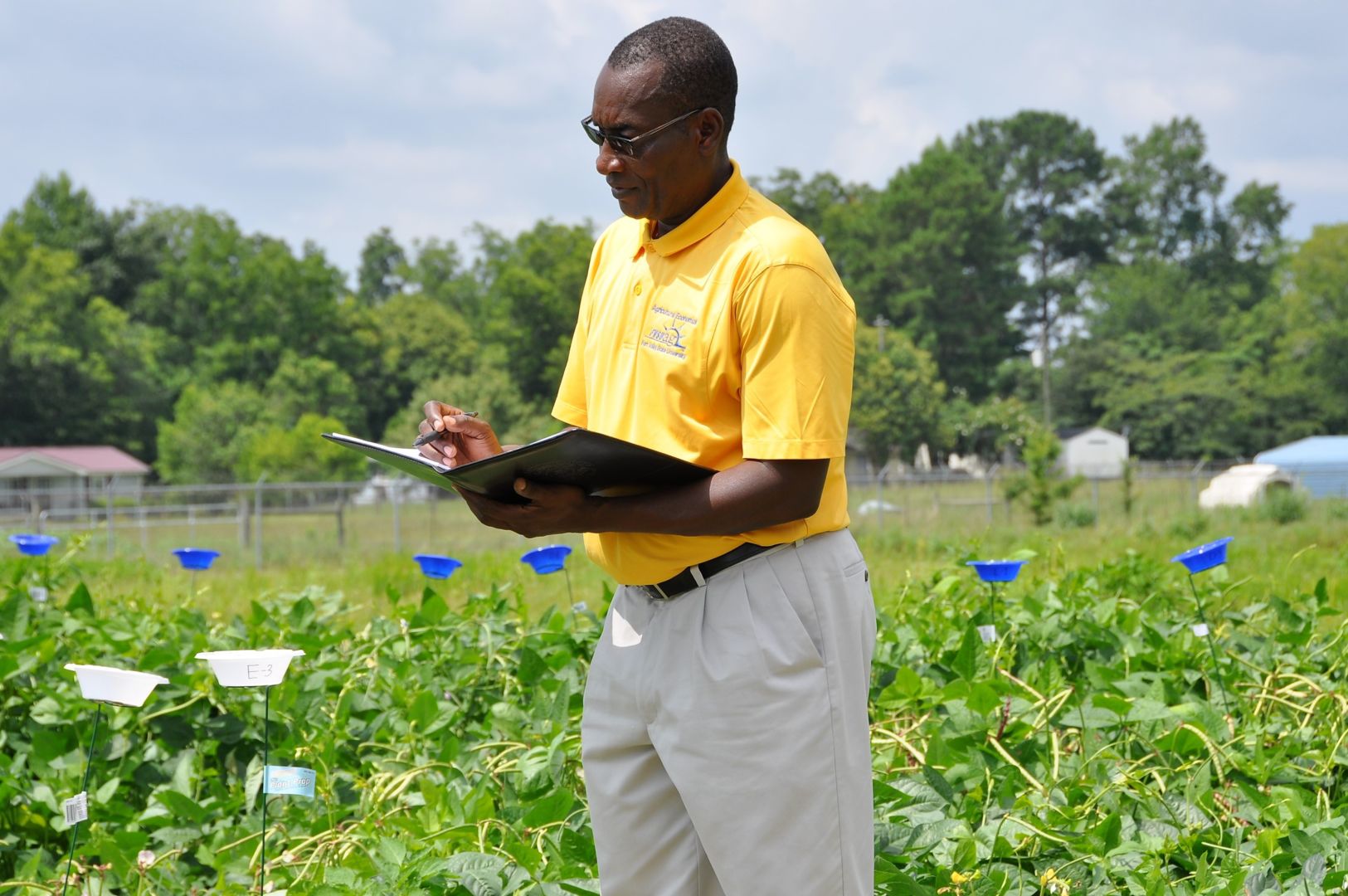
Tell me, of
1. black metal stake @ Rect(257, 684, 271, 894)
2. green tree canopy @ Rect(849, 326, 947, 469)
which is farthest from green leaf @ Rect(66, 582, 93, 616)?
green tree canopy @ Rect(849, 326, 947, 469)

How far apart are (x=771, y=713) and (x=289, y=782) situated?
92cm

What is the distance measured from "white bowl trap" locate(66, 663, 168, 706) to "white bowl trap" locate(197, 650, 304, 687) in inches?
3.7

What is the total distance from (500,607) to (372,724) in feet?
2.67

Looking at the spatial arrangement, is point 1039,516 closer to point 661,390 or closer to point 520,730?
point 520,730

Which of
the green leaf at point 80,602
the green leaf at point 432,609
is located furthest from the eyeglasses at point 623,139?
the green leaf at point 80,602

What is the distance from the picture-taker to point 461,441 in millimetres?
1906

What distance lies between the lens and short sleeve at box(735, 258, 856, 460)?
1.73 m

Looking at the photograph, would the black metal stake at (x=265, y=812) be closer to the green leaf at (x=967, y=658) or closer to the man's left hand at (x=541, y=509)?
the man's left hand at (x=541, y=509)

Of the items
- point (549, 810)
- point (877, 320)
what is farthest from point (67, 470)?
point (549, 810)

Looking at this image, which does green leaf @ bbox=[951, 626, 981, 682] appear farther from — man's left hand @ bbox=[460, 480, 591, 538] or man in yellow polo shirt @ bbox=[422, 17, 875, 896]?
man's left hand @ bbox=[460, 480, 591, 538]

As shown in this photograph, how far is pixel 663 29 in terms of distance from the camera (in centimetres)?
184

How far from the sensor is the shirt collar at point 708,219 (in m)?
1.87

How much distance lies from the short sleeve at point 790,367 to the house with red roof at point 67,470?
3769 cm

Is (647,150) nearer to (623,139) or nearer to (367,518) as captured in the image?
(623,139)
